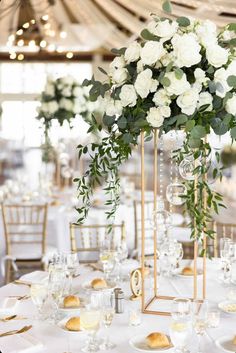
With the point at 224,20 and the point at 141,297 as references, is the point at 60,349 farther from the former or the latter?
the point at 224,20

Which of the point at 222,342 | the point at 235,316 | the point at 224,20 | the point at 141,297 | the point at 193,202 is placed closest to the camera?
the point at 222,342

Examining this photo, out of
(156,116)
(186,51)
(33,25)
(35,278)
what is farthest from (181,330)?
(33,25)

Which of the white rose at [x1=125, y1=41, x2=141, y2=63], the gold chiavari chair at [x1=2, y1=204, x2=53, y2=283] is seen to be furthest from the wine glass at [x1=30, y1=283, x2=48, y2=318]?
the gold chiavari chair at [x1=2, y1=204, x2=53, y2=283]

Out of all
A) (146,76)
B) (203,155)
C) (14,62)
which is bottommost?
(203,155)

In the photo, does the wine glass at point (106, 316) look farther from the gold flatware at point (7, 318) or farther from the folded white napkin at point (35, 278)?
the folded white napkin at point (35, 278)

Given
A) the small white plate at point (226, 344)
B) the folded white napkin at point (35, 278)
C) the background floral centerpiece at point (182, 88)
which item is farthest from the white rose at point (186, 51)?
the folded white napkin at point (35, 278)

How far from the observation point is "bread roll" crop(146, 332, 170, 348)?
2311 mm

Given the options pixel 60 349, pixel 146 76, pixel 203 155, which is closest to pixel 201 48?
pixel 146 76

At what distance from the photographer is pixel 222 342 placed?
235cm

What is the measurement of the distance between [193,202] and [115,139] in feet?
1.45

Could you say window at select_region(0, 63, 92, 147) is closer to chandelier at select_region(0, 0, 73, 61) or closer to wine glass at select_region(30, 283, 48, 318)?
chandelier at select_region(0, 0, 73, 61)

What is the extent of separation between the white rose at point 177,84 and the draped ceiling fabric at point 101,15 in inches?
94.9

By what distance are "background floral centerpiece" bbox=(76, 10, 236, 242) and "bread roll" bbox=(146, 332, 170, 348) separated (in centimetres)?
46

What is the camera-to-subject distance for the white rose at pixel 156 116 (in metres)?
2.45
